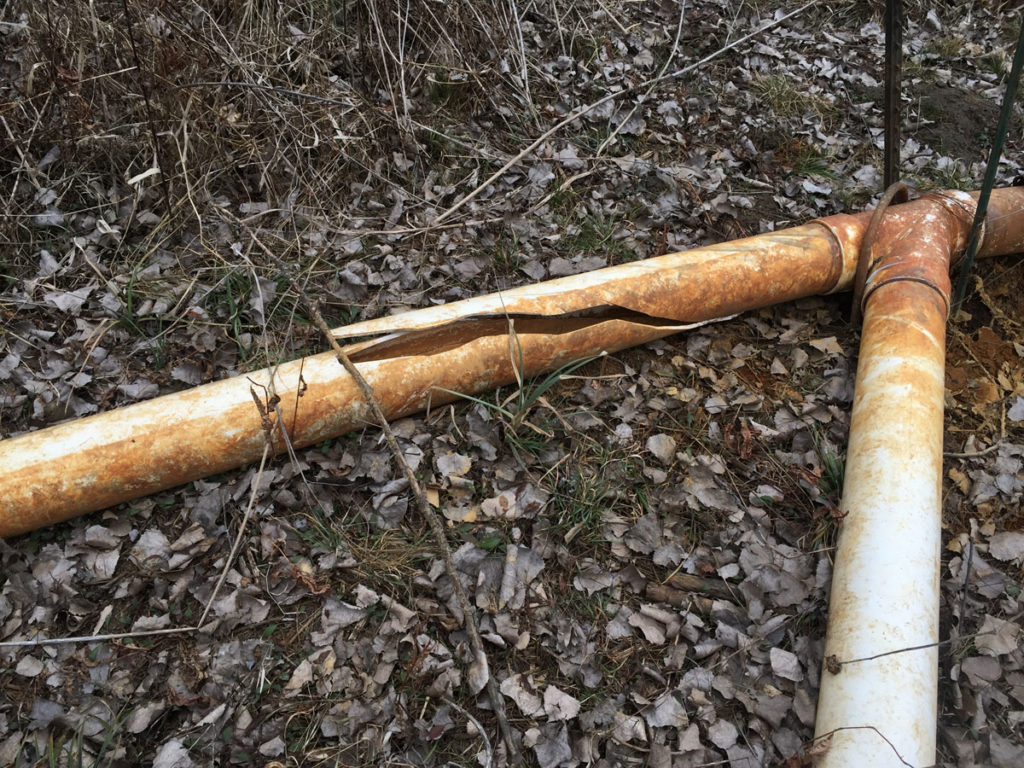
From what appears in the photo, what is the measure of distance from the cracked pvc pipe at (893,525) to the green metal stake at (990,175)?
0.12 meters

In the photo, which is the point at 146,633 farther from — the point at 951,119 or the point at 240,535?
the point at 951,119

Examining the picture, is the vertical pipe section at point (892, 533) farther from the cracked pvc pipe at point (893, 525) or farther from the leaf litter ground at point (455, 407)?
the leaf litter ground at point (455, 407)

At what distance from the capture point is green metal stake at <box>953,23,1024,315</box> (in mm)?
2695

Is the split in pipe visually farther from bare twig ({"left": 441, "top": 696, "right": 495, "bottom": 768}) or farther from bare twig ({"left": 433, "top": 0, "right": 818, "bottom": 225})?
bare twig ({"left": 433, "top": 0, "right": 818, "bottom": 225})

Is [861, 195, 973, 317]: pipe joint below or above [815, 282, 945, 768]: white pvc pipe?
above

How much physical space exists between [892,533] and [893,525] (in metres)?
0.03

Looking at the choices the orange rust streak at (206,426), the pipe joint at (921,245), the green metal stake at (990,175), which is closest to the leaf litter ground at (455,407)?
the orange rust streak at (206,426)

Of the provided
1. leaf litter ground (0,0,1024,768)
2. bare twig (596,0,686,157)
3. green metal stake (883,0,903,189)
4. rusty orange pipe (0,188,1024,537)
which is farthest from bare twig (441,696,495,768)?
bare twig (596,0,686,157)

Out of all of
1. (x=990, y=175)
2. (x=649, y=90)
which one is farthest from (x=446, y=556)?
(x=649, y=90)

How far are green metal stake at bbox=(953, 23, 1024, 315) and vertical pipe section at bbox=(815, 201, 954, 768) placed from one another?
0.56 ft

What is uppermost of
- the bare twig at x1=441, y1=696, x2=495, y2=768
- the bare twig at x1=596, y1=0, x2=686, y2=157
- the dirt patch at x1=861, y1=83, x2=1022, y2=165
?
the bare twig at x1=596, y1=0, x2=686, y2=157

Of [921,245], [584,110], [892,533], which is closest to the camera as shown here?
[892,533]

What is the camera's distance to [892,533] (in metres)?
2.31

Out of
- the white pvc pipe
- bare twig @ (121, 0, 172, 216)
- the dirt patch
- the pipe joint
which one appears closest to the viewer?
the white pvc pipe
